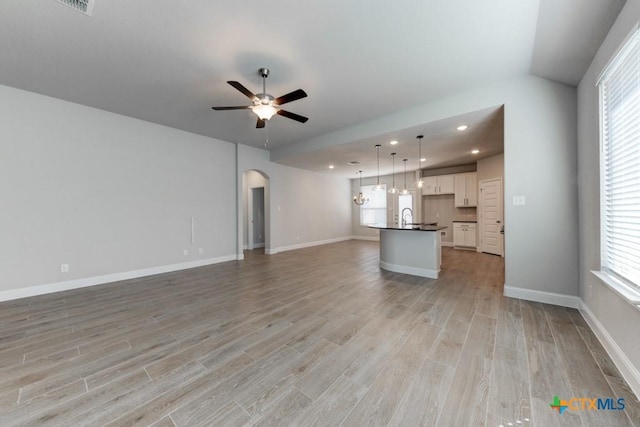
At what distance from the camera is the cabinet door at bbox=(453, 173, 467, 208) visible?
774 cm

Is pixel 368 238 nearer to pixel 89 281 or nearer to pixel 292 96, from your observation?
pixel 292 96

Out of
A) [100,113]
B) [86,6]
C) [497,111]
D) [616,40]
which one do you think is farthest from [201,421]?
[100,113]

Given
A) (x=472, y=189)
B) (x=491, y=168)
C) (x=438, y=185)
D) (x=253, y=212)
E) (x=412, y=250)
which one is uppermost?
(x=491, y=168)

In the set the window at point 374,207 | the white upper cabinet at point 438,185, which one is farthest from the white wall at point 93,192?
the white upper cabinet at point 438,185

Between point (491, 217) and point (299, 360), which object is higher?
point (491, 217)

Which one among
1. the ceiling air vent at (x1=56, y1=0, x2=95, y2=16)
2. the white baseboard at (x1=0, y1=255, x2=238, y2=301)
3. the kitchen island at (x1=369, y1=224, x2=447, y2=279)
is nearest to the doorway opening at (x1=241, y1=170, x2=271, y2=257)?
the white baseboard at (x1=0, y1=255, x2=238, y2=301)

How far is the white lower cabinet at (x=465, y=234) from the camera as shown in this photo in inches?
297

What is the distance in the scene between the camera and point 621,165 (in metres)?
1.99

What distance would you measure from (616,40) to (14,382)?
18.2 ft

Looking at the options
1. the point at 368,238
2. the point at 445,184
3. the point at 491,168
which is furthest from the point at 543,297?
the point at 368,238

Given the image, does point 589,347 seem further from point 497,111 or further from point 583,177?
point 497,111

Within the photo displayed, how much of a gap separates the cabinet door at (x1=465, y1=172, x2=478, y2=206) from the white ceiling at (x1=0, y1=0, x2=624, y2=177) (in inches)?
159

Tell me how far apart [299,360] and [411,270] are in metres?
3.38

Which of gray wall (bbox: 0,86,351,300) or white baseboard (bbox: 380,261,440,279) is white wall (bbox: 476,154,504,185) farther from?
gray wall (bbox: 0,86,351,300)
